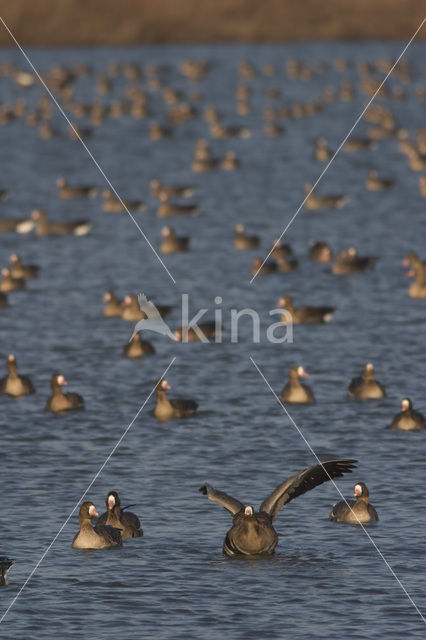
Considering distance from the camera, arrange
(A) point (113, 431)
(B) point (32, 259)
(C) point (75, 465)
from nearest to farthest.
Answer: (C) point (75, 465) → (A) point (113, 431) → (B) point (32, 259)

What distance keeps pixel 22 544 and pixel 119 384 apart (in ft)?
43.8

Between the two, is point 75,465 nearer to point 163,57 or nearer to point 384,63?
point 384,63

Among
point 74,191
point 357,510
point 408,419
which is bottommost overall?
point 357,510

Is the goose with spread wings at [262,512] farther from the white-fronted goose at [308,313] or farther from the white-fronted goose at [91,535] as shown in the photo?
the white-fronted goose at [308,313]

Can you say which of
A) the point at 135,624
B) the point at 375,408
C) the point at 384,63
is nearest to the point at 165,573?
the point at 135,624

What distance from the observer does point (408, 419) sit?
38000 millimetres

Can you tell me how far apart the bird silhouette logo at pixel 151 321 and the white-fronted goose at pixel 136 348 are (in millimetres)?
3137

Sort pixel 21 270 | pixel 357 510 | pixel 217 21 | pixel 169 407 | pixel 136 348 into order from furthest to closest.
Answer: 1. pixel 217 21
2. pixel 21 270
3. pixel 136 348
4. pixel 169 407
5. pixel 357 510

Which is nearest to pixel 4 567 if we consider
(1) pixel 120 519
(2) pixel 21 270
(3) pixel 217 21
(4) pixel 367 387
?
(1) pixel 120 519

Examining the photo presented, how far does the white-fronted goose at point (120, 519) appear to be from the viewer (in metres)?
30.8

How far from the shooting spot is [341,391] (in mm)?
42625

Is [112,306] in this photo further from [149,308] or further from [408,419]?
[408,419]

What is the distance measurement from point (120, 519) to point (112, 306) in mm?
20683
